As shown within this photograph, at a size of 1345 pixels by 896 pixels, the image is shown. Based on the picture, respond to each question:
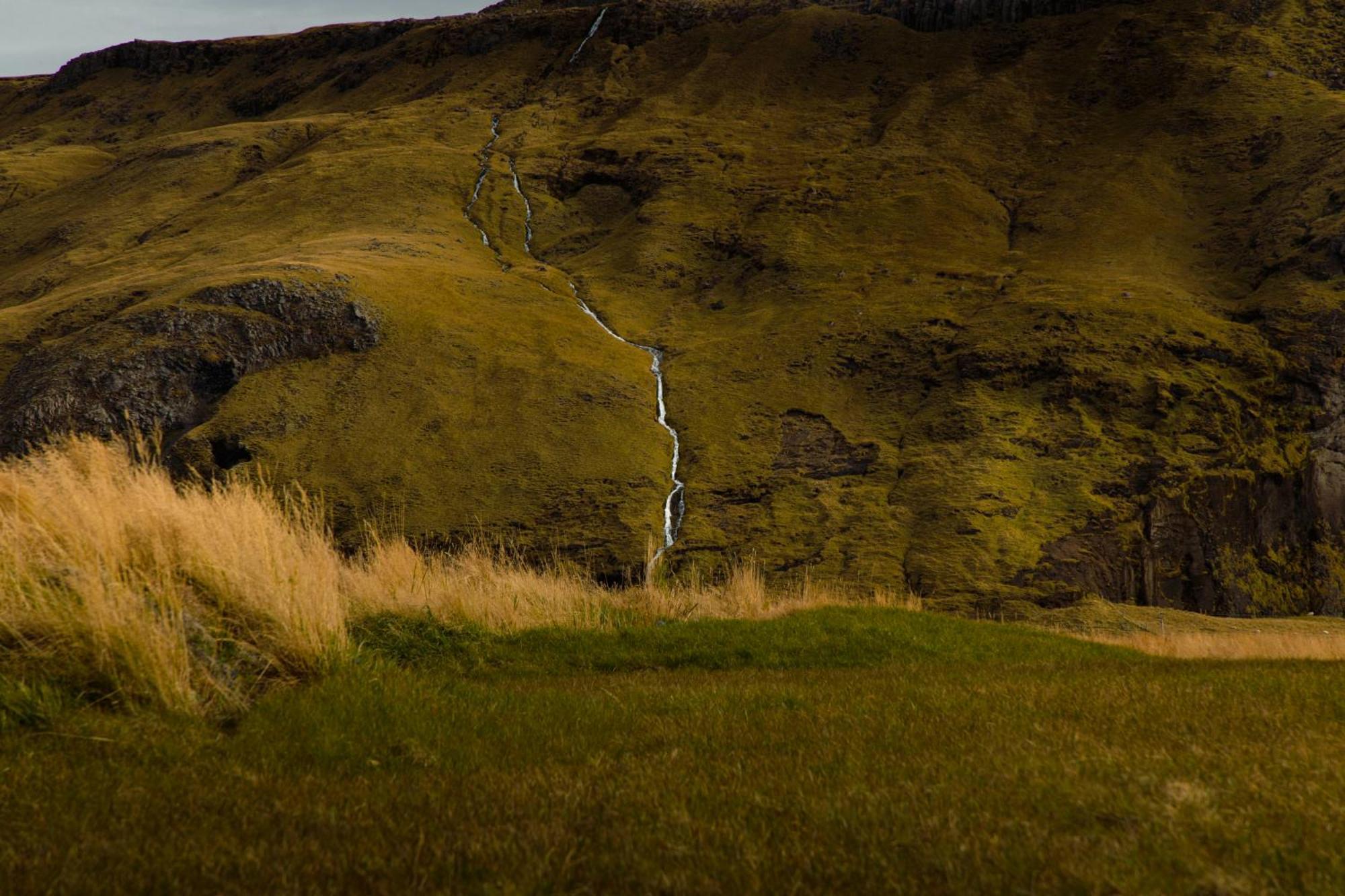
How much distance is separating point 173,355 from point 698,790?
166 feet

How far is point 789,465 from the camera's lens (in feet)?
150

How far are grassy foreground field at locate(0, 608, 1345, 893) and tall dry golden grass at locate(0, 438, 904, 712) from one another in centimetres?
52

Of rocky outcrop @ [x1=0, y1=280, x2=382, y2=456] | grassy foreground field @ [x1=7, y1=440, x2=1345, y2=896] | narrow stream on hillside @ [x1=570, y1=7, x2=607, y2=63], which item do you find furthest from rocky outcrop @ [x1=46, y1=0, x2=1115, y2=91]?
grassy foreground field @ [x1=7, y1=440, x2=1345, y2=896]

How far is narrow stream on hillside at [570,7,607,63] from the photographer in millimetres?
114688

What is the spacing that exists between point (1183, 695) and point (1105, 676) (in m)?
1.41

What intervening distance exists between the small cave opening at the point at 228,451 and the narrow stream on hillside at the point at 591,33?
274 ft

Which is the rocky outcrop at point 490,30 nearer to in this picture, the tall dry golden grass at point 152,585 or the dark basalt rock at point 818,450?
the dark basalt rock at point 818,450

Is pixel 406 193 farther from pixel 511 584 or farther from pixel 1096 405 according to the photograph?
pixel 511 584

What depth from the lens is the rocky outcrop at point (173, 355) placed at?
45.7 meters

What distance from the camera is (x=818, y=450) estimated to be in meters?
46.8

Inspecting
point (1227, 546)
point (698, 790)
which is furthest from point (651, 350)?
point (698, 790)

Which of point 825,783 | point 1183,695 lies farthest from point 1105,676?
point 825,783

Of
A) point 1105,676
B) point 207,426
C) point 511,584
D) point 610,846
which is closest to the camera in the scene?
point 610,846


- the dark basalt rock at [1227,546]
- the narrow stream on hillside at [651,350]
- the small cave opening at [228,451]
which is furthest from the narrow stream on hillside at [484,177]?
the dark basalt rock at [1227,546]
